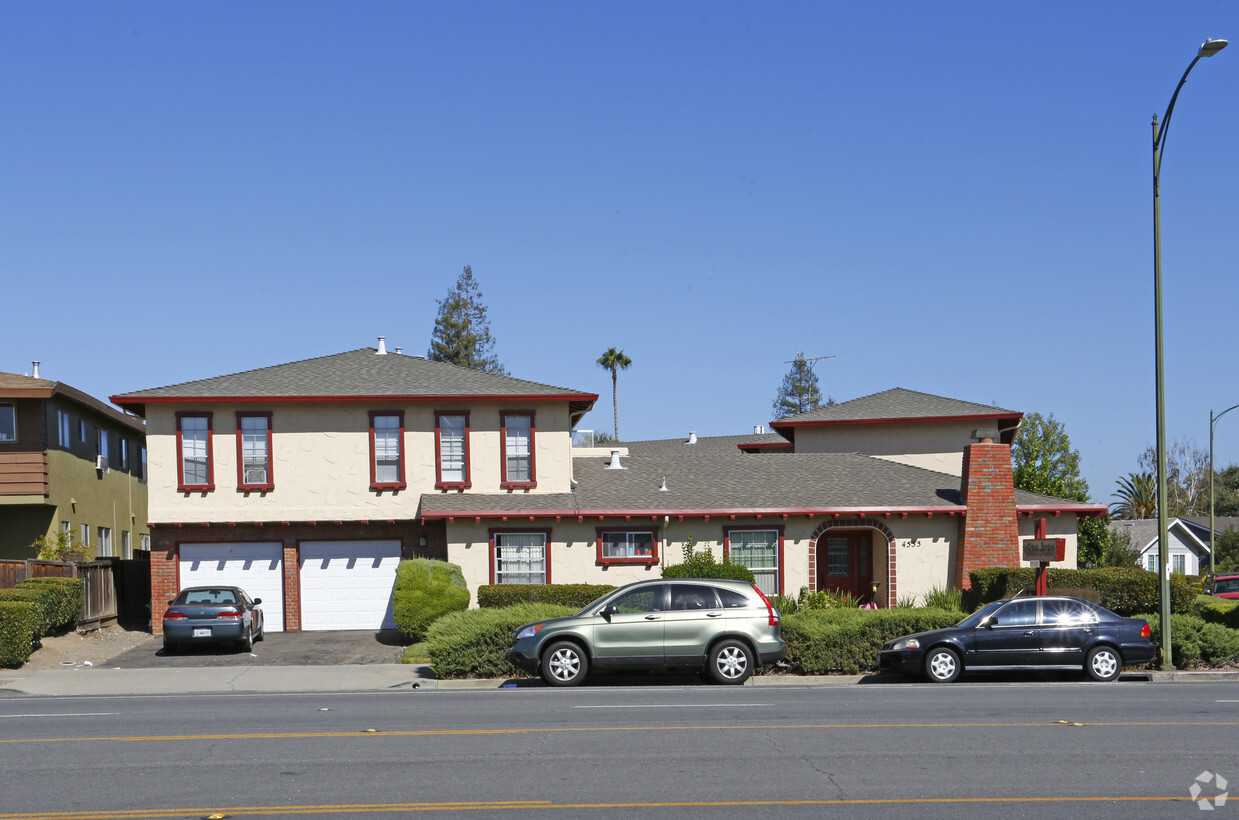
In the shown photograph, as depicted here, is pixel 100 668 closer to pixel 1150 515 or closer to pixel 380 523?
pixel 380 523

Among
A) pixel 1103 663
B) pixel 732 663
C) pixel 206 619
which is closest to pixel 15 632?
pixel 206 619

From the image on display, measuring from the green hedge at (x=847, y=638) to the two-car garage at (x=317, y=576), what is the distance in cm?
1282

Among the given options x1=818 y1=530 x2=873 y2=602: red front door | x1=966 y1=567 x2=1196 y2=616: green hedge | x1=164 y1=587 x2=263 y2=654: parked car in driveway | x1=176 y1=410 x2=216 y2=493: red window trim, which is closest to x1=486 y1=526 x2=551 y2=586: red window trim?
x1=164 y1=587 x2=263 y2=654: parked car in driveway

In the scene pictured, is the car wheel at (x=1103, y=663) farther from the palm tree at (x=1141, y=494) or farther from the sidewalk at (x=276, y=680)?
the palm tree at (x=1141, y=494)

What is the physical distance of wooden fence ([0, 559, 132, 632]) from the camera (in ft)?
85.2

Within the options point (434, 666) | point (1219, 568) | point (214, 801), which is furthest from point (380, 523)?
point (1219, 568)

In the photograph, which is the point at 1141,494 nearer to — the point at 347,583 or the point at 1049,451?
the point at 1049,451

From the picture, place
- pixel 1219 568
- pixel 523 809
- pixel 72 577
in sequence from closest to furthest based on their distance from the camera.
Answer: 1. pixel 523 809
2. pixel 72 577
3. pixel 1219 568

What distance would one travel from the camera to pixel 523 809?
916 cm

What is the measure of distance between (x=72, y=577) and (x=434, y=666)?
38.0ft

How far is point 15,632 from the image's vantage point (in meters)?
22.5

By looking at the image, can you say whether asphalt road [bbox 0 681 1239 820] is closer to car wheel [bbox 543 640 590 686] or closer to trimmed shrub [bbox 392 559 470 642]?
car wheel [bbox 543 640 590 686]

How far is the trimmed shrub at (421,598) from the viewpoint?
2533 cm

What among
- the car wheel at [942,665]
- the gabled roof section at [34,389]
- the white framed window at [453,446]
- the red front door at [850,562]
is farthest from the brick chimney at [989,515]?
the gabled roof section at [34,389]
